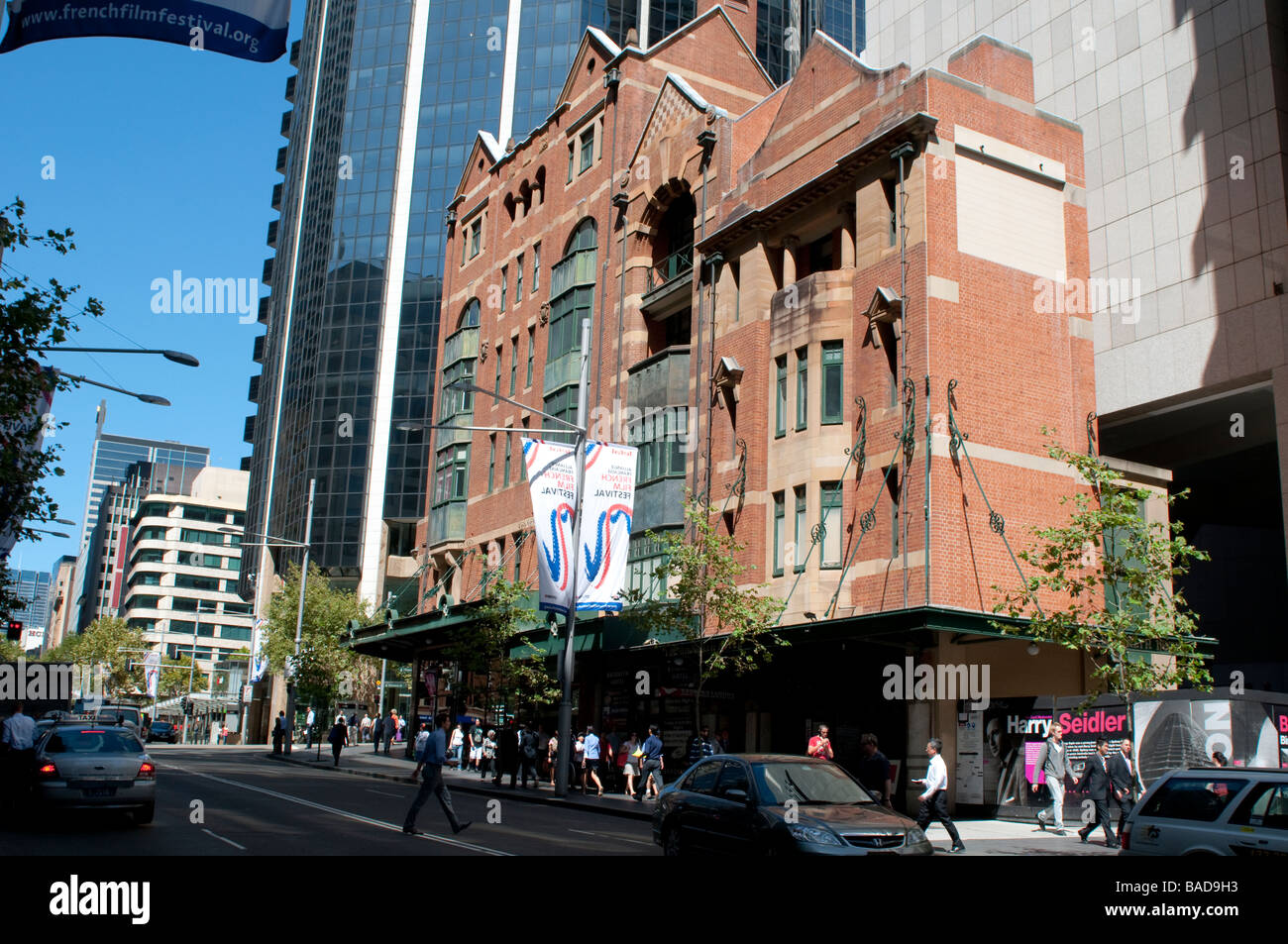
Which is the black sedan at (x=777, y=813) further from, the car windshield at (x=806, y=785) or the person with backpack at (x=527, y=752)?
the person with backpack at (x=527, y=752)

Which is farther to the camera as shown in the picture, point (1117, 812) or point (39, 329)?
point (1117, 812)

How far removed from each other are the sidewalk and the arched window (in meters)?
15.6

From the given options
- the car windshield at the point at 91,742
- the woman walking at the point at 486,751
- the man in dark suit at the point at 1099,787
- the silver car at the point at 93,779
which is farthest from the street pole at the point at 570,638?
the man in dark suit at the point at 1099,787

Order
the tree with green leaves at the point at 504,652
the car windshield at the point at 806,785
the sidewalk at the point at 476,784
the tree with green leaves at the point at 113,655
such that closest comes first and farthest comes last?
1. the car windshield at the point at 806,785
2. the sidewalk at the point at 476,784
3. the tree with green leaves at the point at 504,652
4. the tree with green leaves at the point at 113,655

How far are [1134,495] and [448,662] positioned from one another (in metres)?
33.8

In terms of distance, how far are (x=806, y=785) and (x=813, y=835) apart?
1.31 m

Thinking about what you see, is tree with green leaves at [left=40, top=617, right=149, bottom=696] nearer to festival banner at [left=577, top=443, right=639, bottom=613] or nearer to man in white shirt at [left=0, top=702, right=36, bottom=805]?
festival banner at [left=577, top=443, right=639, bottom=613]

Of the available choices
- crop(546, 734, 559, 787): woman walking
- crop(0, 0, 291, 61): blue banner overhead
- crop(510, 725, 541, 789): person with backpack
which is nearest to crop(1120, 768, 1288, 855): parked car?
crop(0, 0, 291, 61): blue banner overhead

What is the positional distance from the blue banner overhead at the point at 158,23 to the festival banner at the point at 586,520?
1681cm

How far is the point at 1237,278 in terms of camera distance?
1085 inches

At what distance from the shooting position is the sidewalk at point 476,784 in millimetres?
25030
